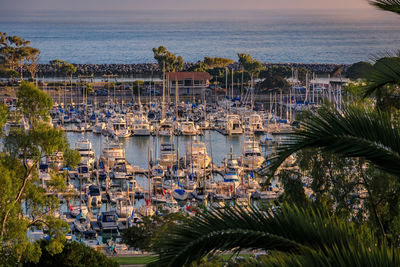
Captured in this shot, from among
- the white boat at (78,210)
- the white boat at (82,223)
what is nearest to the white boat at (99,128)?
the white boat at (78,210)

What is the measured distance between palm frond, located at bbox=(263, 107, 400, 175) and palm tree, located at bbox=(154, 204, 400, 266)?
505mm

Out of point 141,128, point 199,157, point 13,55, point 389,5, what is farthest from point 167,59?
point 389,5

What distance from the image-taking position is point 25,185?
574 inches

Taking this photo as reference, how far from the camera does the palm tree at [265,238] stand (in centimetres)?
548

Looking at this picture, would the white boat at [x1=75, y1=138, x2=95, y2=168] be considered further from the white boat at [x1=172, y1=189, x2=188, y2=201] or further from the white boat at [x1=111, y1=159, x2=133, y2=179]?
the white boat at [x1=172, y1=189, x2=188, y2=201]

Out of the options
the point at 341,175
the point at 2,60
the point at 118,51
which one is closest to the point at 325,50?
the point at 118,51

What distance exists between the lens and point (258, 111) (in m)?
54.9

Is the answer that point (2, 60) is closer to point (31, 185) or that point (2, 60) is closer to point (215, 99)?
point (215, 99)

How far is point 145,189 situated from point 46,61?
107425mm

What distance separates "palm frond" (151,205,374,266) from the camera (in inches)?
220

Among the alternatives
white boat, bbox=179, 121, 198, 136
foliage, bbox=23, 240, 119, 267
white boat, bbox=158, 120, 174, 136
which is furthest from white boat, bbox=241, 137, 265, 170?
foliage, bbox=23, 240, 119, 267

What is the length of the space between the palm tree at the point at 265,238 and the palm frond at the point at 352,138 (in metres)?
0.50

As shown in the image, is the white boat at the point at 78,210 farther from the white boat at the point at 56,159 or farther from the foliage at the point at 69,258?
the foliage at the point at 69,258

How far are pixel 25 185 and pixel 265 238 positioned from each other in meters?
9.60
